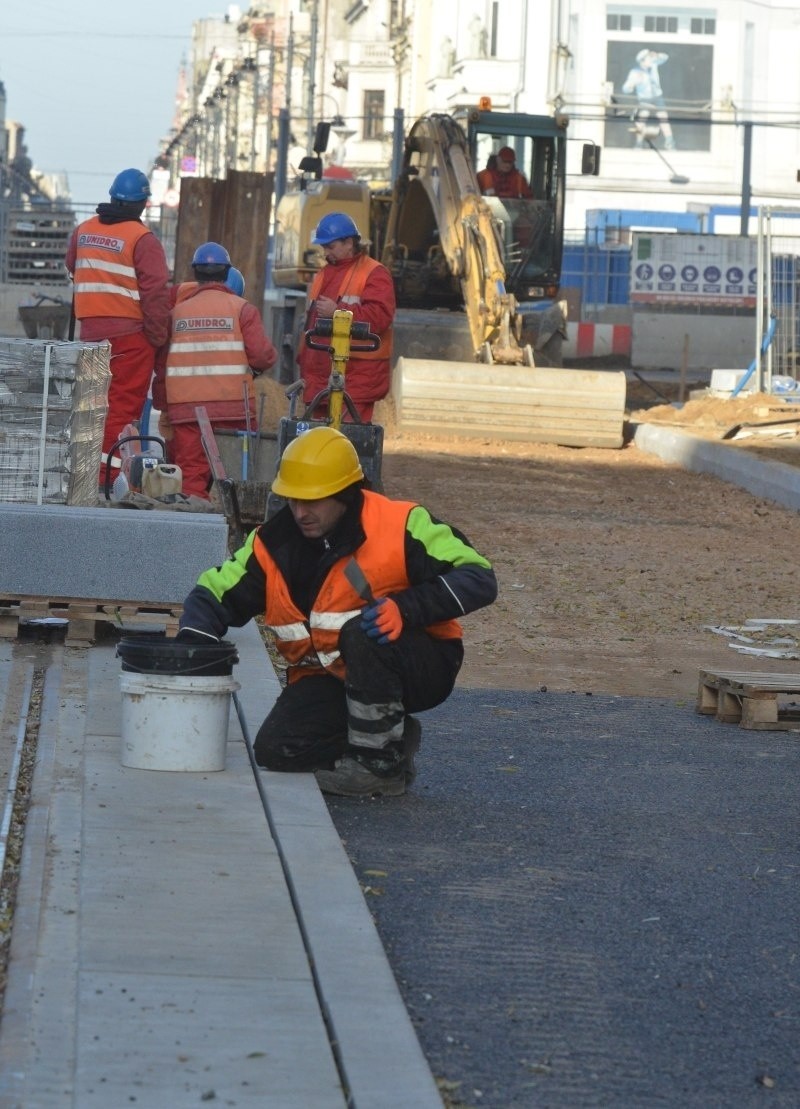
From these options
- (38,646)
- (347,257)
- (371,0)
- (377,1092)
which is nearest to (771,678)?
(38,646)

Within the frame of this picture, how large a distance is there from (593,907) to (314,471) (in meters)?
1.55

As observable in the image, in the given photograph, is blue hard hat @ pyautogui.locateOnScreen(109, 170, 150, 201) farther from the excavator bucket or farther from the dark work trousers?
the excavator bucket

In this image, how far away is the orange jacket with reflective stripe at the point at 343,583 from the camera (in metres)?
5.89

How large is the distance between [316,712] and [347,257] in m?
6.67

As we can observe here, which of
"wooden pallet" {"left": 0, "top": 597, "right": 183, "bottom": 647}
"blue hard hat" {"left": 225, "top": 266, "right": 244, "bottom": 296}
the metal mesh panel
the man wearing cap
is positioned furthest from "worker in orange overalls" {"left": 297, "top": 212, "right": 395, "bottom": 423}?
the man wearing cap

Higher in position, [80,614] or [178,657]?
[178,657]

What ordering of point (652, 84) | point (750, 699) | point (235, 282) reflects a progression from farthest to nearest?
point (652, 84)
point (235, 282)
point (750, 699)

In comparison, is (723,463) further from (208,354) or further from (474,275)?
(208,354)

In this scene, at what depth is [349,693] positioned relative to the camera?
6.05 metres

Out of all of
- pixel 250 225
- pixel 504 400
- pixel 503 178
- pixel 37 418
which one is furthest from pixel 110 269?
pixel 503 178

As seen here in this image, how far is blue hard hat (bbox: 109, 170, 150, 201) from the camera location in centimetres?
1166

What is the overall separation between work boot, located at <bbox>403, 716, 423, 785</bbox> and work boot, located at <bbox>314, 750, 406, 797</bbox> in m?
0.06

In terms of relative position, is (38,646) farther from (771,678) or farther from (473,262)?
(473,262)

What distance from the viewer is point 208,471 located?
11.4m
